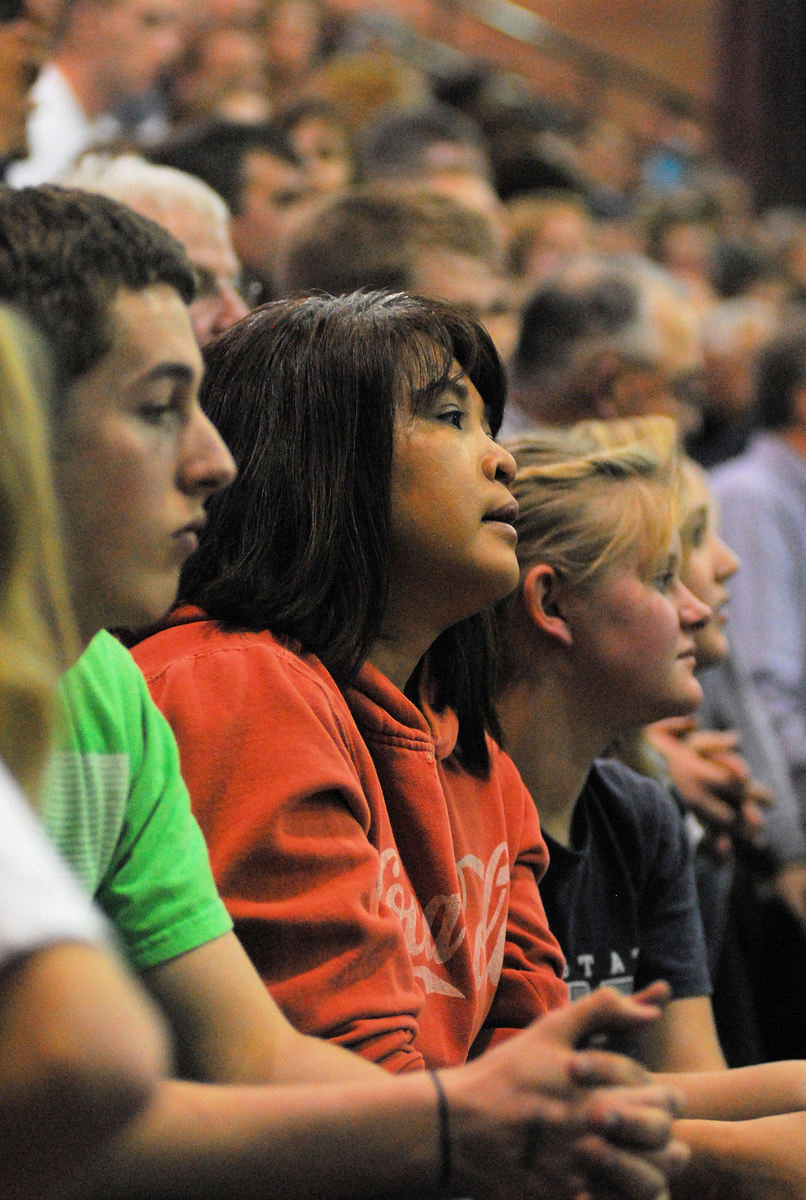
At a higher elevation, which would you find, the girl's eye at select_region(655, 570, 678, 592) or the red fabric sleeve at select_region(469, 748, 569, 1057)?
the girl's eye at select_region(655, 570, 678, 592)

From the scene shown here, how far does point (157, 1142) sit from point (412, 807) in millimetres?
561

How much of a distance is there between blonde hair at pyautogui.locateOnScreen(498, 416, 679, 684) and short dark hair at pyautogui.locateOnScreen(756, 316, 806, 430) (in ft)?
5.85

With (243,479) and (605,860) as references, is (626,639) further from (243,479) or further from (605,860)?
(243,479)

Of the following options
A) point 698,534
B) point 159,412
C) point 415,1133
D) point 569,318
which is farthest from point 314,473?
point 569,318

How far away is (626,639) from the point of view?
1880mm

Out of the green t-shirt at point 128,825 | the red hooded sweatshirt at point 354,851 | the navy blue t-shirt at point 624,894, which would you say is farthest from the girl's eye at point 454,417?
the navy blue t-shirt at point 624,894

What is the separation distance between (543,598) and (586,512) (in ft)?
0.42

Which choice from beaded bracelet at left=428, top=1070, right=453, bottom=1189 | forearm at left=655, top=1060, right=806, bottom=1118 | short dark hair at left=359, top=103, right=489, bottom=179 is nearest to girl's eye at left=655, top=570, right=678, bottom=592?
forearm at left=655, top=1060, right=806, bottom=1118

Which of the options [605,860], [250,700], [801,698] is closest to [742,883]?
→ [801,698]

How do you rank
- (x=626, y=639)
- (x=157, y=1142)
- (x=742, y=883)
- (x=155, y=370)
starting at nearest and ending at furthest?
(x=157, y=1142) → (x=155, y=370) → (x=626, y=639) → (x=742, y=883)

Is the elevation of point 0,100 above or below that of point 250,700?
above

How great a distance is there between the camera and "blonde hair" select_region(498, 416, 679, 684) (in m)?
1.88

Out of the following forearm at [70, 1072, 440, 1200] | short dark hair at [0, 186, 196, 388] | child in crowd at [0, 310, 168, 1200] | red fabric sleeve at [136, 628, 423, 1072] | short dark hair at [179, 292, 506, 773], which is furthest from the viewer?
short dark hair at [179, 292, 506, 773]

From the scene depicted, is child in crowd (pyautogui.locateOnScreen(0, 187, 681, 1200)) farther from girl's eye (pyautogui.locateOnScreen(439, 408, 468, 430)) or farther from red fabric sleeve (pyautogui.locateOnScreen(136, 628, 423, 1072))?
girl's eye (pyautogui.locateOnScreen(439, 408, 468, 430))
